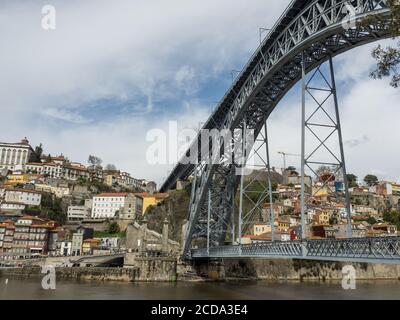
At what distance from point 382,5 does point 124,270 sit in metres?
31.9

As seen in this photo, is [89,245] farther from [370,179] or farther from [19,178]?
[370,179]

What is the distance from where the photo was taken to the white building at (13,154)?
9032cm

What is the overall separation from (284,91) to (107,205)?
184ft

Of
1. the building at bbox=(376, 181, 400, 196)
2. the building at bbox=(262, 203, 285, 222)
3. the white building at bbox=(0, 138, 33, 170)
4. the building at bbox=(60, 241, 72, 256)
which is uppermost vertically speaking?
the white building at bbox=(0, 138, 33, 170)

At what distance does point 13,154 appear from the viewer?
9144 centimetres

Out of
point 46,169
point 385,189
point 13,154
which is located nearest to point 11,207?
point 46,169

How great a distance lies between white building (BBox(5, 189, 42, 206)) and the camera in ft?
215

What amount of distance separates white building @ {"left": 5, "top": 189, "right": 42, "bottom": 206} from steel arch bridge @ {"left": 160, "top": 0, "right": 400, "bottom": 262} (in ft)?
136

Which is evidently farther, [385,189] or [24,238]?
[385,189]

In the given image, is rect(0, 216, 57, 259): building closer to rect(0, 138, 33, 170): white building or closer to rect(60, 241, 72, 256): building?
rect(60, 241, 72, 256): building

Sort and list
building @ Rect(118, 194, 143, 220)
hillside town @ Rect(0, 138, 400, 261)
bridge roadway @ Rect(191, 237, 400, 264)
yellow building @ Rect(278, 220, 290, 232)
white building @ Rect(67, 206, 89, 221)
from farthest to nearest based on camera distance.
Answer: white building @ Rect(67, 206, 89, 221) → building @ Rect(118, 194, 143, 220) → yellow building @ Rect(278, 220, 290, 232) → hillside town @ Rect(0, 138, 400, 261) → bridge roadway @ Rect(191, 237, 400, 264)

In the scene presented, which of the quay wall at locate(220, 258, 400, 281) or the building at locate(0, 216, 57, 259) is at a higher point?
the building at locate(0, 216, 57, 259)

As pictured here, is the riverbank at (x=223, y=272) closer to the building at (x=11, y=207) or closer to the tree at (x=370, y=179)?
the building at (x=11, y=207)

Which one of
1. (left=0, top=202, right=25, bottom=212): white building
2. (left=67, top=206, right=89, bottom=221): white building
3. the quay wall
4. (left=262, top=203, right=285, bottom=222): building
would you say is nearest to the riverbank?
the quay wall
